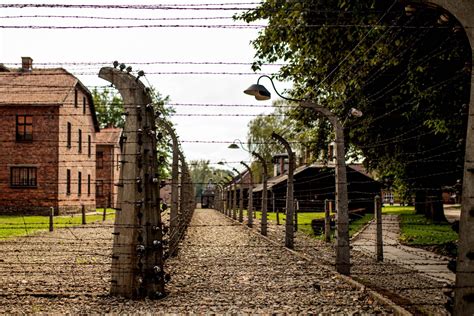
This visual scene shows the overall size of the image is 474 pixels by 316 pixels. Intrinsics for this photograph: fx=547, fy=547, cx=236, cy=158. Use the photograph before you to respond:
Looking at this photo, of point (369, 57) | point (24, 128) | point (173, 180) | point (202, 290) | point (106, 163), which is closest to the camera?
point (202, 290)

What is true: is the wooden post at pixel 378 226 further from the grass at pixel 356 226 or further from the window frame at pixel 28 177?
the window frame at pixel 28 177

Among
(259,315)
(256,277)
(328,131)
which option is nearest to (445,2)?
(259,315)

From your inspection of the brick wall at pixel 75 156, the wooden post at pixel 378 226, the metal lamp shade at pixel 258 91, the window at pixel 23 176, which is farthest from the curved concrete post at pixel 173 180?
the window at pixel 23 176

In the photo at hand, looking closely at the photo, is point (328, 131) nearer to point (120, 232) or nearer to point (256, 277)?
point (256, 277)

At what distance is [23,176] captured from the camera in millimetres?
33656

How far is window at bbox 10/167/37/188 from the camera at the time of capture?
3341 cm

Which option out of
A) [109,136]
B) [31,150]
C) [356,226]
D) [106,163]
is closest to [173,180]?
[356,226]

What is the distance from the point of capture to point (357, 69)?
44.2 ft

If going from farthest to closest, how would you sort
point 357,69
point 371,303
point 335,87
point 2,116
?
point 2,116 → point 335,87 → point 357,69 → point 371,303

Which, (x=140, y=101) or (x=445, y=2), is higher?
(x=445, y=2)

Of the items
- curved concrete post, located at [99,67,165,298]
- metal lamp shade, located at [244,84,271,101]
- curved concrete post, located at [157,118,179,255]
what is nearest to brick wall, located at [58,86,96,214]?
curved concrete post, located at [157,118,179,255]

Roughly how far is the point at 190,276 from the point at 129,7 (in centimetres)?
481

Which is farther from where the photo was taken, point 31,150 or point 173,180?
point 31,150

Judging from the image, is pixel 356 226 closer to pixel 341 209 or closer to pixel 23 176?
pixel 341 209
